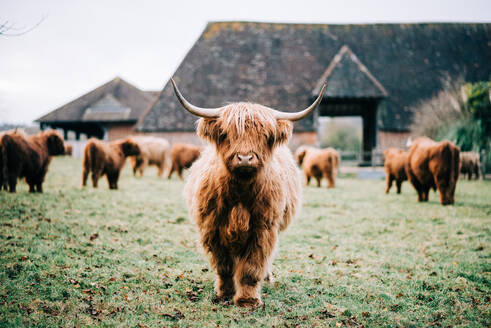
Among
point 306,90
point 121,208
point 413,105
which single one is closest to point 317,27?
point 306,90

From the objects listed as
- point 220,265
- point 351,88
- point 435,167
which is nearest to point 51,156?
point 220,265

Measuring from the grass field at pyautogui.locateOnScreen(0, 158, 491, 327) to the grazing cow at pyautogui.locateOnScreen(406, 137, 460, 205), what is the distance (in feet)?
4.48

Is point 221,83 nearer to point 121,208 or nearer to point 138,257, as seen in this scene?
point 121,208

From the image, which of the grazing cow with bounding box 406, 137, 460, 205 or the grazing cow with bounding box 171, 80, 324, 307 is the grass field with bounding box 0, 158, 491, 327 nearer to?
the grazing cow with bounding box 171, 80, 324, 307

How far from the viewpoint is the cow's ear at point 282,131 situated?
11.0 ft

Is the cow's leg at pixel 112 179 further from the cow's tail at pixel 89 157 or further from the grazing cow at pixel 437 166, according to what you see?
the grazing cow at pixel 437 166

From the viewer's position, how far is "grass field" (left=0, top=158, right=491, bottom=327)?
3.11 metres

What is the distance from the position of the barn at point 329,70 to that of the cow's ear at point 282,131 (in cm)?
1838

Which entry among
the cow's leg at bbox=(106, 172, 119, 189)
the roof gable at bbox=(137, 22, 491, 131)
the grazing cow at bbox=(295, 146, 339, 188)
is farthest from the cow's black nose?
the roof gable at bbox=(137, 22, 491, 131)

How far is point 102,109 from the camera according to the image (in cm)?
3123

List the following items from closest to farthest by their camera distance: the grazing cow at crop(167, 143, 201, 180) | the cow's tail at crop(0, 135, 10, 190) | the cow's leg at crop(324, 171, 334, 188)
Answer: the cow's tail at crop(0, 135, 10, 190), the cow's leg at crop(324, 171, 334, 188), the grazing cow at crop(167, 143, 201, 180)

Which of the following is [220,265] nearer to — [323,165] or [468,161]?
[323,165]

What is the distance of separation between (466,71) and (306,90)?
452 inches

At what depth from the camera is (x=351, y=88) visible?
21250 mm
